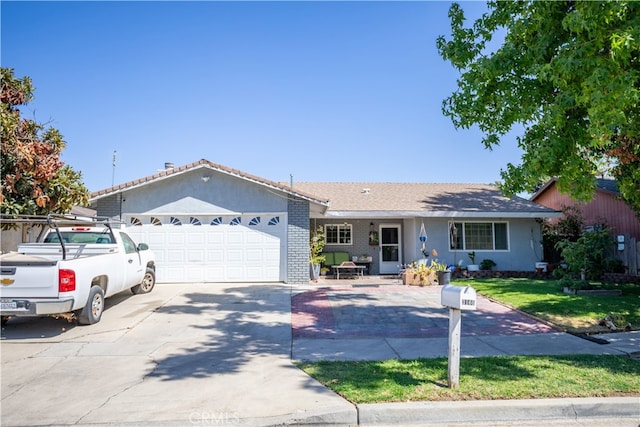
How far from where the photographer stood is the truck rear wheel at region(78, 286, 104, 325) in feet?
26.1

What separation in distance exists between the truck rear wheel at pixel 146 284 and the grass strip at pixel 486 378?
25.6ft

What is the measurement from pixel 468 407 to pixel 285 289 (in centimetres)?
909

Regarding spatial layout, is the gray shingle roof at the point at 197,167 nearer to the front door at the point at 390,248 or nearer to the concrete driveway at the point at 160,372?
the concrete driveway at the point at 160,372

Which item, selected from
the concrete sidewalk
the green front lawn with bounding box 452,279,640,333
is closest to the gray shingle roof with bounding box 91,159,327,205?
the concrete sidewalk

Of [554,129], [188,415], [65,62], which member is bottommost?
[188,415]

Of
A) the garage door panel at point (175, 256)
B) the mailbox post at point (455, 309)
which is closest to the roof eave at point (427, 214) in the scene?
the garage door panel at point (175, 256)

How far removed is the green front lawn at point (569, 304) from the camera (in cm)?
872

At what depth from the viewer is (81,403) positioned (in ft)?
15.4

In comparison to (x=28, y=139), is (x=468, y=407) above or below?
below

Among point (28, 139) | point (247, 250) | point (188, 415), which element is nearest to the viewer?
point (188, 415)

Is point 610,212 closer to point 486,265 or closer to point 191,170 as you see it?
point 486,265

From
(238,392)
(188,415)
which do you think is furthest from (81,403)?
(238,392)

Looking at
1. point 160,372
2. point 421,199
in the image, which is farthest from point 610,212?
point 160,372

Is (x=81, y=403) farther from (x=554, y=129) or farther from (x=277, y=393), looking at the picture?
(x=554, y=129)
